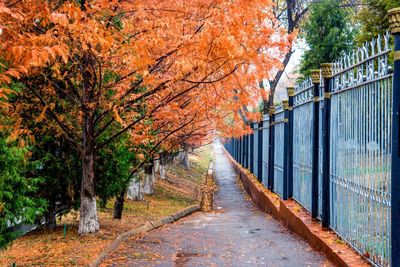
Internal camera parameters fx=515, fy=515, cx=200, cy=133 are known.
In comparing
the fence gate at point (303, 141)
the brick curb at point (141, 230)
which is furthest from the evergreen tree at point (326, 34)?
the fence gate at point (303, 141)

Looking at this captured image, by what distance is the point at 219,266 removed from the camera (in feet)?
22.9

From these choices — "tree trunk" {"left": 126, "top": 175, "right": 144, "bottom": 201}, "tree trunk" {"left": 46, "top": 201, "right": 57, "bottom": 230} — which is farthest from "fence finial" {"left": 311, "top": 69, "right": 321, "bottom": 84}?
"tree trunk" {"left": 126, "top": 175, "right": 144, "bottom": 201}

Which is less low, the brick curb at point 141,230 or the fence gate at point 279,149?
the fence gate at point 279,149

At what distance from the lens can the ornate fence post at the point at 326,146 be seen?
8180 millimetres

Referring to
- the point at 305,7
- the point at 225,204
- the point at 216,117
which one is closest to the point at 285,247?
the point at 216,117

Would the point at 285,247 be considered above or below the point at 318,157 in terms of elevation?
below

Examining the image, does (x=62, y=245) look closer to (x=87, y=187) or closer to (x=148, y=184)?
(x=87, y=187)

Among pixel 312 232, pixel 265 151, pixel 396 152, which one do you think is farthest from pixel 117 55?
pixel 265 151

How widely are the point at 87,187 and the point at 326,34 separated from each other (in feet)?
75.3

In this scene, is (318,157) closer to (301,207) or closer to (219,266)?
(301,207)

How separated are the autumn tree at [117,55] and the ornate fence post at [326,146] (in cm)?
120

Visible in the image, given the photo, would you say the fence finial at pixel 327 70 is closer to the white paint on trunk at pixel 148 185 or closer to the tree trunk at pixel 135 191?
the tree trunk at pixel 135 191

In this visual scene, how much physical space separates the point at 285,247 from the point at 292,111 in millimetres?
4806

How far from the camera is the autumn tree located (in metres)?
6.91
